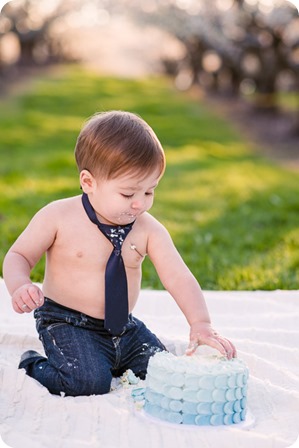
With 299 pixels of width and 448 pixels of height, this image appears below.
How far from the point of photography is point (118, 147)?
2582 millimetres

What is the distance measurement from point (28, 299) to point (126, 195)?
1.46 feet

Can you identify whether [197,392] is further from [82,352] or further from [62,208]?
[62,208]

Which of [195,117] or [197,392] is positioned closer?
[197,392]

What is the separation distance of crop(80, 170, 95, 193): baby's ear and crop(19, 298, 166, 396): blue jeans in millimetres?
402

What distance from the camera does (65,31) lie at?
1372 inches

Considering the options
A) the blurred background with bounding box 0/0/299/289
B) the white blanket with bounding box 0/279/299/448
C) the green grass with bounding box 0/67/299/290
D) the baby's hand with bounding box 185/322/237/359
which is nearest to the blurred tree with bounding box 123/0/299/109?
the blurred background with bounding box 0/0/299/289

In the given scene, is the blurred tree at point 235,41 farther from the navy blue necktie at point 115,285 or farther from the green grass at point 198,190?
the navy blue necktie at point 115,285

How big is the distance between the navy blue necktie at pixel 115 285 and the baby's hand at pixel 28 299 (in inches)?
11.2

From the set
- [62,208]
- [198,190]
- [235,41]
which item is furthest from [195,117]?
[62,208]

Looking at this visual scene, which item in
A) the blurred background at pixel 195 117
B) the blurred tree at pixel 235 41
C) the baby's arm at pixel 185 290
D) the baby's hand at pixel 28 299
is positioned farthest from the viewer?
the blurred tree at pixel 235 41

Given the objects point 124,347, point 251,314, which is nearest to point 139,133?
point 124,347

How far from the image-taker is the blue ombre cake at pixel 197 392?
7.64 ft

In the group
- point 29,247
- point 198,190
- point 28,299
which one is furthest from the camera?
point 198,190

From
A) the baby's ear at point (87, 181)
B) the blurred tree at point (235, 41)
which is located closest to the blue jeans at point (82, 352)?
the baby's ear at point (87, 181)
